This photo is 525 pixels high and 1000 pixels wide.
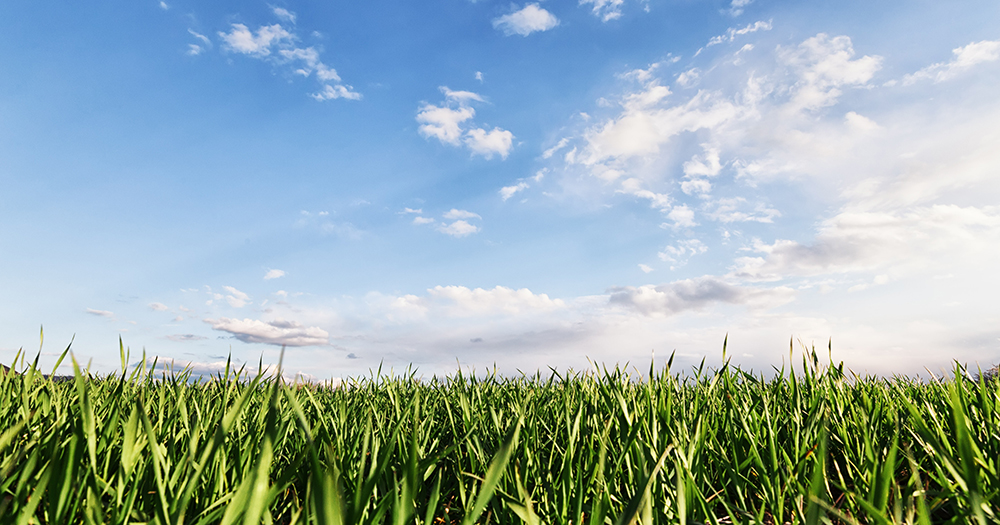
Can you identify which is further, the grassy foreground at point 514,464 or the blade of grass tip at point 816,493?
the grassy foreground at point 514,464

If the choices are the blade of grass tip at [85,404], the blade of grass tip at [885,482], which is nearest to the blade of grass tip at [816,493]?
the blade of grass tip at [885,482]

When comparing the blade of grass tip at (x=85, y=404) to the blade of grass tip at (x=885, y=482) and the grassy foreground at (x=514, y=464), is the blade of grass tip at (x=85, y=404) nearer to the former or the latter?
the grassy foreground at (x=514, y=464)

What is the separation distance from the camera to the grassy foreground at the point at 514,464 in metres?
1.16

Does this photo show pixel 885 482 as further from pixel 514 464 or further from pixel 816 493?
pixel 514 464

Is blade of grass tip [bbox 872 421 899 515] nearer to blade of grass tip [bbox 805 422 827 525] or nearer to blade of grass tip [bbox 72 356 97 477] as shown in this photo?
blade of grass tip [bbox 805 422 827 525]

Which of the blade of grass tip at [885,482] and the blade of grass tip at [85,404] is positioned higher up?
the blade of grass tip at [85,404]

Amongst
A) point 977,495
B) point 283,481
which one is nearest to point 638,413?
point 977,495

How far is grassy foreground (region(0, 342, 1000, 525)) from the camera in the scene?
116 centimetres

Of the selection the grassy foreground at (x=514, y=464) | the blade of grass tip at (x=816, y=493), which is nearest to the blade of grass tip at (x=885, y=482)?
the grassy foreground at (x=514, y=464)

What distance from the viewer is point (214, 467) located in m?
1.64

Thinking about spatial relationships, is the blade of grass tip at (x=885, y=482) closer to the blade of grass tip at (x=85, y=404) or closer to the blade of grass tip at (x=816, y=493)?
the blade of grass tip at (x=816, y=493)

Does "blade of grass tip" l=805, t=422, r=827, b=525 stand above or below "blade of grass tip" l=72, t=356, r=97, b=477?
below

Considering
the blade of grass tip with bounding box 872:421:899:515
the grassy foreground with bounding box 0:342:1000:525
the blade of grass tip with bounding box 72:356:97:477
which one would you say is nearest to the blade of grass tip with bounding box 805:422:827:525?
the grassy foreground with bounding box 0:342:1000:525

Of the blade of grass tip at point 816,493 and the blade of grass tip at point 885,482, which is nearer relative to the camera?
the blade of grass tip at point 816,493
